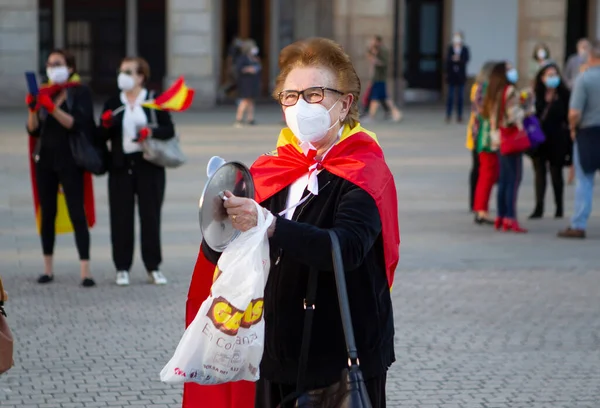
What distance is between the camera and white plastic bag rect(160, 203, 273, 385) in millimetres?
3828

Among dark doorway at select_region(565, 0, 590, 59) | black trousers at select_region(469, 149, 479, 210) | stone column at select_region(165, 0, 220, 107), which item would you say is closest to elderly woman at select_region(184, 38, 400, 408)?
black trousers at select_region(469, 149, 479, 210)

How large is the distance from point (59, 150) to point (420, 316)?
3184 mm

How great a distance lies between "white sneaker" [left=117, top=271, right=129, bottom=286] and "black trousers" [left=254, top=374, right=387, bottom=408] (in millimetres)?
5774

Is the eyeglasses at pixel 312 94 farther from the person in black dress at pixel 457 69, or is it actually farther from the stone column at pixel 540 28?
the stone column at pixel 540 28

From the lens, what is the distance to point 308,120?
158 inches

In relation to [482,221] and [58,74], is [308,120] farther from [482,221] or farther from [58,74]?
[482,221]

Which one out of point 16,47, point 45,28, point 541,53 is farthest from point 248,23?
point 541,53

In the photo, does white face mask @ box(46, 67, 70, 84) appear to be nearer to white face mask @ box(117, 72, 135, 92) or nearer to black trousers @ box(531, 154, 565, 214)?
white face mask @ box(117, 72, 135, 92)

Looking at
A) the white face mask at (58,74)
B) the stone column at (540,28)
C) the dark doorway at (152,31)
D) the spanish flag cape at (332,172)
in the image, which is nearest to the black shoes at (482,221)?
the white face mask at (58,74)

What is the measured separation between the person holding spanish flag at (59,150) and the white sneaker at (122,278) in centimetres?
23

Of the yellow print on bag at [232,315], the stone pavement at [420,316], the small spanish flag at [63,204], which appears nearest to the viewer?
the yellow print on bag at [232,315]

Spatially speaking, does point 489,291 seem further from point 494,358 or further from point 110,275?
point 110,275

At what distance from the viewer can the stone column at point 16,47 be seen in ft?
95.4

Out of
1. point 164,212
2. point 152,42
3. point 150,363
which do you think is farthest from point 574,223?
point 152,42
